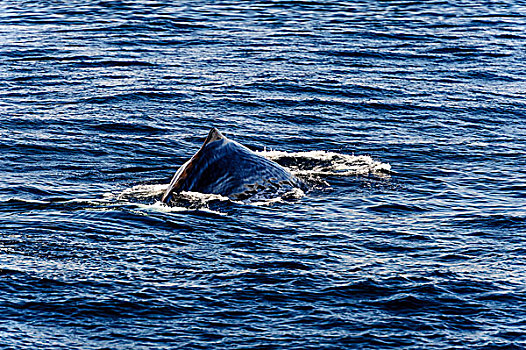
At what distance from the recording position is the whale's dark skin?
1561 cm

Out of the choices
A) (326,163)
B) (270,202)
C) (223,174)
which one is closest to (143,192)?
(223,174)

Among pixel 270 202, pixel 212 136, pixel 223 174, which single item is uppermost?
pixel 212 136

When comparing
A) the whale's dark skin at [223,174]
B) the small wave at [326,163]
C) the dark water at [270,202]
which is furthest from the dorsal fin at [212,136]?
the small wave at [326,163]

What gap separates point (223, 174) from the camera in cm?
1569

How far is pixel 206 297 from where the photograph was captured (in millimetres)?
11859

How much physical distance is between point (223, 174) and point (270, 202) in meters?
0.84

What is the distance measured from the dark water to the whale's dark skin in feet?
1.31

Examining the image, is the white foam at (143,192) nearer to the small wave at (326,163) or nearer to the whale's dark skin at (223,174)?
the whale's dark skin at (223,174)

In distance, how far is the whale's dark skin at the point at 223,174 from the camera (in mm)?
15609

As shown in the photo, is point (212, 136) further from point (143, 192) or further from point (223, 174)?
point (143, 192)

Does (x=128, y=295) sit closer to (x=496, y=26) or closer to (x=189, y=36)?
(x=189, y=36)

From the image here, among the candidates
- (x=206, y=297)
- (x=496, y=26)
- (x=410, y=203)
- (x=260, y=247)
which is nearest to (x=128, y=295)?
(x=206, y=297)

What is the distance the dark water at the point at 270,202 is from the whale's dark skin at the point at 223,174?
399mm

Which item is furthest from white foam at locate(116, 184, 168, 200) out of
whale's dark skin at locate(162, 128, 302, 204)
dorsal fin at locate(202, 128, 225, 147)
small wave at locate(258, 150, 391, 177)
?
small wave at locate(258, 150, 391, 177)
